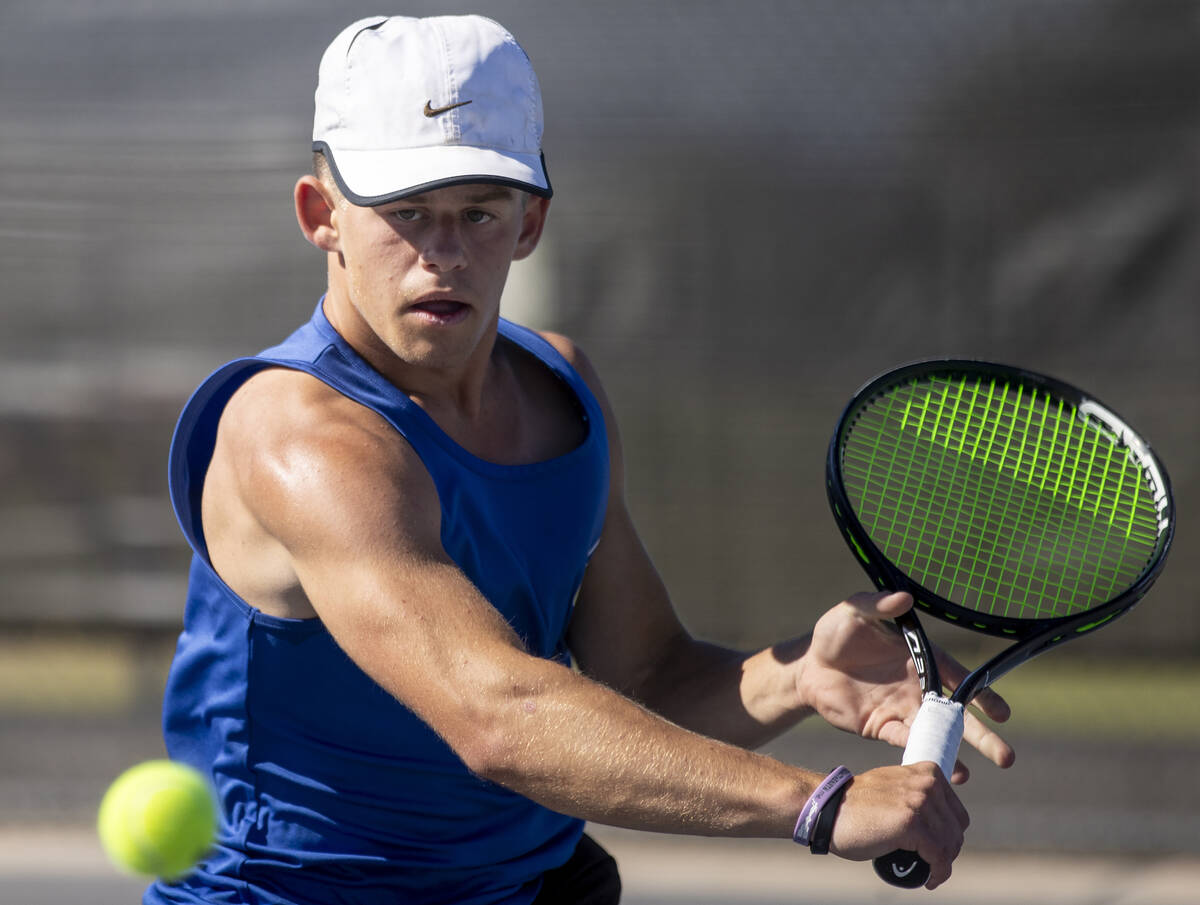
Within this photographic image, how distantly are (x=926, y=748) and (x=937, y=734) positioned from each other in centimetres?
2

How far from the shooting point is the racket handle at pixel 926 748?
53.7 inches

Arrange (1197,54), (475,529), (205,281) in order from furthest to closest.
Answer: (205,281) < (1197,54) < (475,529)

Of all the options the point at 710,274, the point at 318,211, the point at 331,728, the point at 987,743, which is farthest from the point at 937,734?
the point at 710,274

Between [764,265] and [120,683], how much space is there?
189 cm

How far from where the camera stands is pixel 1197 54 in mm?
3404

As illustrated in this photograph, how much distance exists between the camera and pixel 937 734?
147cm

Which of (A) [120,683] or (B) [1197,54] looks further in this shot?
(A) [120,683]

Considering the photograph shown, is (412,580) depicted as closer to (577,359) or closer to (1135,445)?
(577,359)

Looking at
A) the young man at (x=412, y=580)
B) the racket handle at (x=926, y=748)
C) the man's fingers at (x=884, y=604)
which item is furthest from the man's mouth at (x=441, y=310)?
the racket handle at (x=926, y=748)

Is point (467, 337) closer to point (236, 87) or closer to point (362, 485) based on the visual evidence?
point (362, 485)

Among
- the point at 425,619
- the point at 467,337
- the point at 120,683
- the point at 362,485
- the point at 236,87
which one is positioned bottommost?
the point at 120,683

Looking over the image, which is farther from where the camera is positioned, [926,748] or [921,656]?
[921,656]

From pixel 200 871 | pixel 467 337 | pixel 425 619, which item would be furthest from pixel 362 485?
pixel 200 871

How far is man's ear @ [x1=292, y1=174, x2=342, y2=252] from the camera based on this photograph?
1716mm
